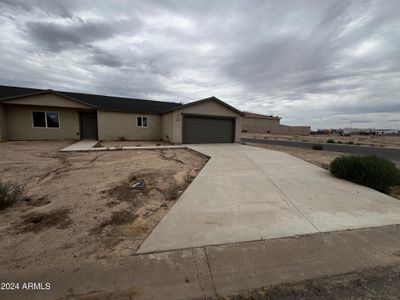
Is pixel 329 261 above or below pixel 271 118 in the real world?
below

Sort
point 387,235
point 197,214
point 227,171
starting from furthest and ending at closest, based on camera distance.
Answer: point 227,171 → point 197,214 → point 387,235

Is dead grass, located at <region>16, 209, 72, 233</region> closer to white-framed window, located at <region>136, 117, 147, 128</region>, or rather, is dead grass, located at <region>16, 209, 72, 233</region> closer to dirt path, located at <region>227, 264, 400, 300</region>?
dirt path, located at <region>227, 264, 400, 300</region>

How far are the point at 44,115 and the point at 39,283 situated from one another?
17.0 m

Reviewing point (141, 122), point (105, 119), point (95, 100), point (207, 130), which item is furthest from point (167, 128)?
point (95, 100)

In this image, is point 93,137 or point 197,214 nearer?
point 197,214

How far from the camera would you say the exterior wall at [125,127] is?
1625cm

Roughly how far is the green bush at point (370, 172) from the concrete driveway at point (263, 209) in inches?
14.9

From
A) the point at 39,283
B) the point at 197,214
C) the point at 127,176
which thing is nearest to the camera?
the point at 39,283

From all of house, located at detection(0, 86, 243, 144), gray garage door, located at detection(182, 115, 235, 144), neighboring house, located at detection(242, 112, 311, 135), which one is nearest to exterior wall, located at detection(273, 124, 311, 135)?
neighboring house, located at detection(242, 112, 311, 135)

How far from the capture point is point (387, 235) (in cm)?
332

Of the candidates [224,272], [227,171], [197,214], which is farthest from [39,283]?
[227,171]

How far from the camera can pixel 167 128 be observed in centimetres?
1667

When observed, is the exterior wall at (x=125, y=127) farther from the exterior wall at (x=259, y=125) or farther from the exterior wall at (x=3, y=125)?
the exterior wall at (x=259, y=125)

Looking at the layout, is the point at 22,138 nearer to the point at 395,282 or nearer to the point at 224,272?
the point at 224,272
